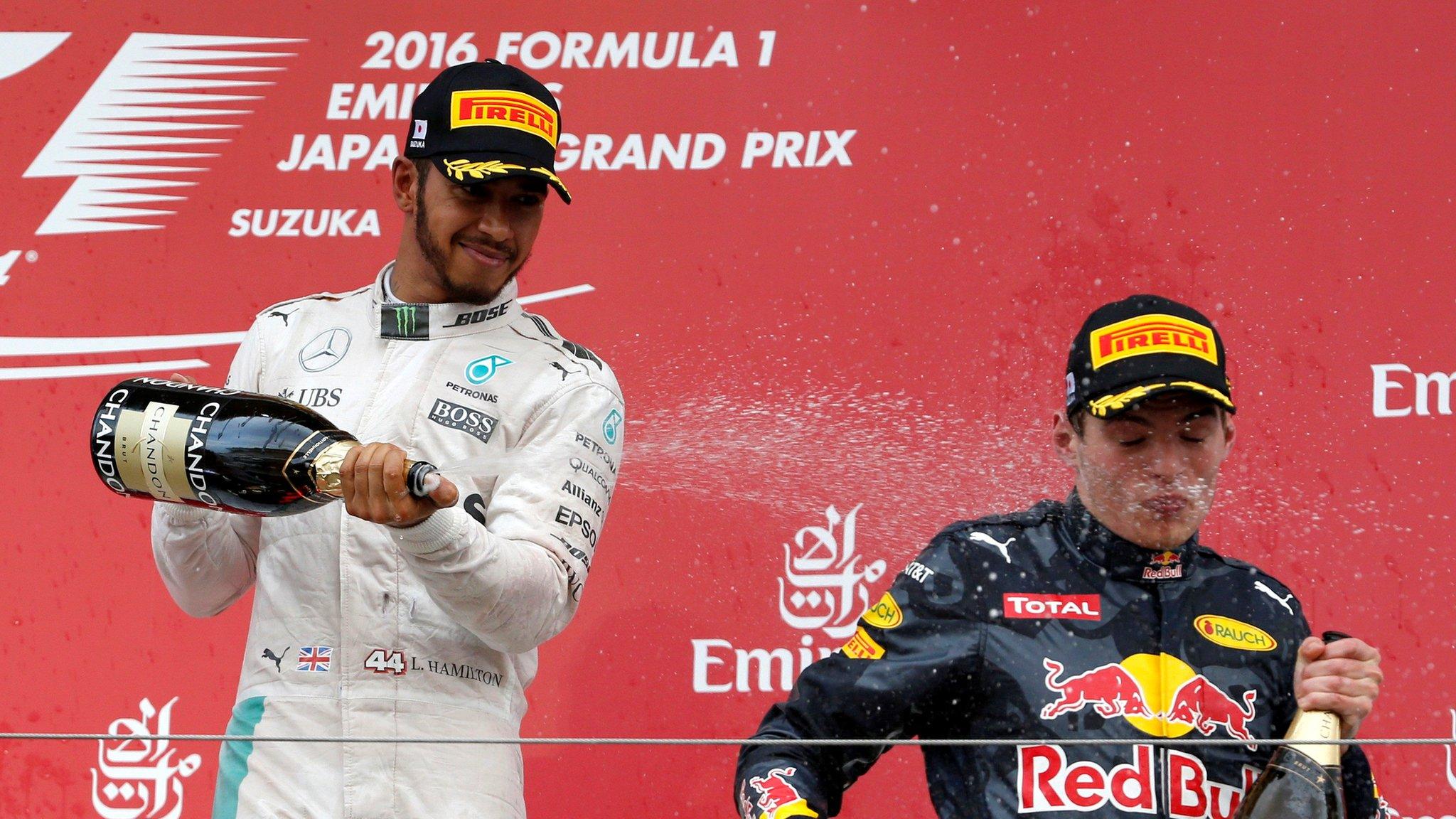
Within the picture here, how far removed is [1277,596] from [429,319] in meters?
0.87

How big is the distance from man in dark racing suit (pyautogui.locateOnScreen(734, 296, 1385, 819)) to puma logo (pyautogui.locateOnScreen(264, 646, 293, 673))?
0.44 meters

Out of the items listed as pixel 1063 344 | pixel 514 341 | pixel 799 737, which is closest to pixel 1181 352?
pixel 799 737

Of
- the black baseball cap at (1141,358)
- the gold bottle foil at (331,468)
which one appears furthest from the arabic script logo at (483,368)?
the black baseball cap at (1141,358)

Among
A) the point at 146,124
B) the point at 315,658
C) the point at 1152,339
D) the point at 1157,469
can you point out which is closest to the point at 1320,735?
the point at 1157,469

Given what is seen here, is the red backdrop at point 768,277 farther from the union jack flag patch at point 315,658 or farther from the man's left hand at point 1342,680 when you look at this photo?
the man's left hand at point 1342,680

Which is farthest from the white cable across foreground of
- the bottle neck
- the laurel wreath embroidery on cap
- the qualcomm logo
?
the qualcomm logo

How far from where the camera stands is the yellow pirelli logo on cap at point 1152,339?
1.58 meters

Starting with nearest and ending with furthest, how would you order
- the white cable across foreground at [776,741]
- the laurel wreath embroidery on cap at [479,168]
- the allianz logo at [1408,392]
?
the white cable across foreground at [776,741], the laurel wreath embroidery on cap at [479,168], the allianz logo at [1408,392]

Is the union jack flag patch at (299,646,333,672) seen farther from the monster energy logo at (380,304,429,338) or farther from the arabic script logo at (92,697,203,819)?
the arabic script logo at (92,697,203,819)

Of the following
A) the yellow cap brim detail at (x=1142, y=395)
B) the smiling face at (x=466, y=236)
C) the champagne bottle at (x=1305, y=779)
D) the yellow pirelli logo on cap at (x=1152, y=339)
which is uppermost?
the smiling face at (x=466, y=236)

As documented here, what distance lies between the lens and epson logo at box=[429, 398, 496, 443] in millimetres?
1602

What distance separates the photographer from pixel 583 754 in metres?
2.33

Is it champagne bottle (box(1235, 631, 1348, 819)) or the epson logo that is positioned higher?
the epson logo

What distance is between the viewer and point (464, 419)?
161 cm
